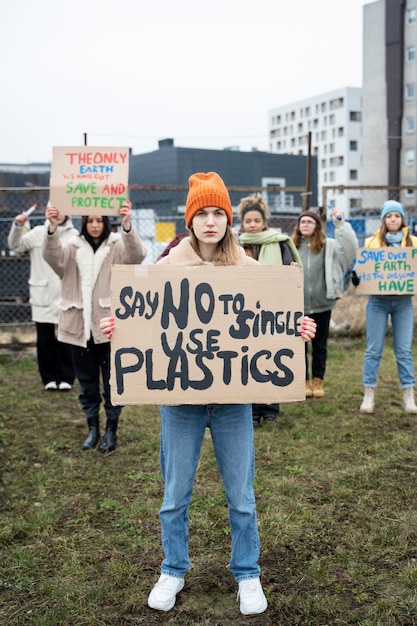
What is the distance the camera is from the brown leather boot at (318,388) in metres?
6.75

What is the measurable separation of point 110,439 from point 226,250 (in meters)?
2.83

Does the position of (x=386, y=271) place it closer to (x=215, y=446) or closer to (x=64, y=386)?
(x=215, y=446)

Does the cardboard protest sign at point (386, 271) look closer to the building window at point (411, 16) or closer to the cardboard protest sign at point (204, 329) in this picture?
the cardboard protest sign at point (204, 329)

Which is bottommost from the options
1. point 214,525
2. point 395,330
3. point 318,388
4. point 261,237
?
point 214,525

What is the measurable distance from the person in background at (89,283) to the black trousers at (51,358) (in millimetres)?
2317

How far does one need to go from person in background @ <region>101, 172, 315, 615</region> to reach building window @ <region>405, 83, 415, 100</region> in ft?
174

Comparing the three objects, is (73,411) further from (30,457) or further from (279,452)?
(279,452)

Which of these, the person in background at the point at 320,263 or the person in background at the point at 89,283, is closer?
the person in background at the point at 89,283

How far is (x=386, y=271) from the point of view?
5949 mm

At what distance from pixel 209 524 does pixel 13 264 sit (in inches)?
315

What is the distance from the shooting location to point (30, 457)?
5215mm

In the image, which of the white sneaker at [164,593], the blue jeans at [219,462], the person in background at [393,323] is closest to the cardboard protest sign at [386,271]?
the person in background at [393,323]

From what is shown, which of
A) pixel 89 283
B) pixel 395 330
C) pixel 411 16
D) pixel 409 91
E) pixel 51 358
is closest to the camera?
pixel 89 283

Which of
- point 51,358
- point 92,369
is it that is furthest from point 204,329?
point 51,358
